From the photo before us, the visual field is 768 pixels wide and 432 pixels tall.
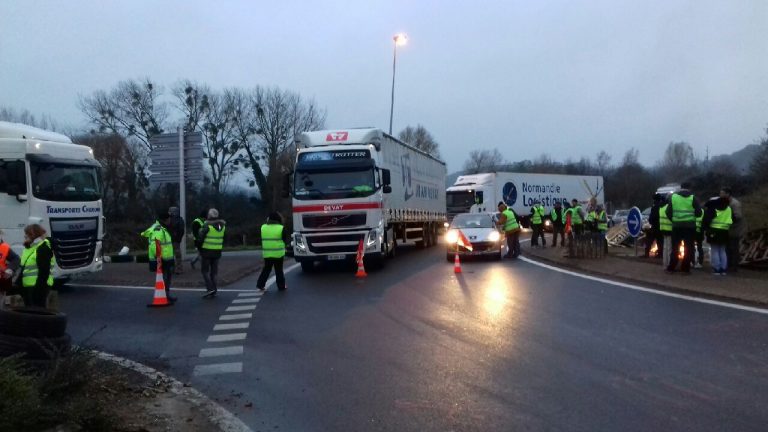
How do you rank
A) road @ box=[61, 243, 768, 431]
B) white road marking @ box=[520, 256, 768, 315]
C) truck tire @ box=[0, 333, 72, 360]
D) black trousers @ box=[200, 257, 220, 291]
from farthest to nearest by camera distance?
black trousers @ box=[200, 257, 220, 291]
white road marking @ box=[520, 256, 768, 315]
truck tire @ box=[0, 333, 72, 360]
road @ box=[61, 243, 768, 431]

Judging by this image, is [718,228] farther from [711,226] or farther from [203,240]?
[203,240]

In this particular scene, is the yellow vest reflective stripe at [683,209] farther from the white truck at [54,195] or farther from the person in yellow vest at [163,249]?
the white truck at [54,195]

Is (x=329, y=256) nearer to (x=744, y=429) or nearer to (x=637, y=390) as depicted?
(x=637, y=390)

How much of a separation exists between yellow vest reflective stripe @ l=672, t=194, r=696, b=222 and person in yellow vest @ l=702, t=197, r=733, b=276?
12.8 inches

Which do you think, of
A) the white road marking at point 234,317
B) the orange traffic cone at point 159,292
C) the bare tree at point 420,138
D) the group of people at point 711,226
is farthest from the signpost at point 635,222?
the bare tree at point 420,138

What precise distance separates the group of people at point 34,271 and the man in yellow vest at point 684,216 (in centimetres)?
1108

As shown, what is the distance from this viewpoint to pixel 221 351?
9.16 metres

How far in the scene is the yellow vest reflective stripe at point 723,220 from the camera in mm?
13727

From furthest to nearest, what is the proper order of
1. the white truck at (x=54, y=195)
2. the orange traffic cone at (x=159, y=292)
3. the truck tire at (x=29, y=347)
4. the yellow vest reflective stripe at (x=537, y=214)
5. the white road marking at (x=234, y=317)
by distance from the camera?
the yellow vest reflective stripe at (x=537, y=214), the white truck at (x=54, y=195), the orange traffic cone at (x=159, y=292), the white road marking at (x=234, y=317), the truck tire at (x=29, y=347)

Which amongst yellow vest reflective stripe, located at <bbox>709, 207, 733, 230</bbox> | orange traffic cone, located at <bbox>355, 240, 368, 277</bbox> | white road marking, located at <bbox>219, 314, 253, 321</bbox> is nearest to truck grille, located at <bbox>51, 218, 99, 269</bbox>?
white road marking, located at <bbox>219, 314, 253, 321</bbox>

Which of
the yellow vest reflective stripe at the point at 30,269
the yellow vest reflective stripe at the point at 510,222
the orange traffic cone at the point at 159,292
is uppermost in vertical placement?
the yellow vest reflective stripe at the point at 510,222

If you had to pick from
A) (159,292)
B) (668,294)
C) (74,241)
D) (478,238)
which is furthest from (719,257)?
(74,241)

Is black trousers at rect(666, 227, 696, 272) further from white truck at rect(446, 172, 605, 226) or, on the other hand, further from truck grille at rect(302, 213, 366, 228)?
white truck at rect(446, 172, 605, 226)

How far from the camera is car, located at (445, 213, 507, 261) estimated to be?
21.0m
